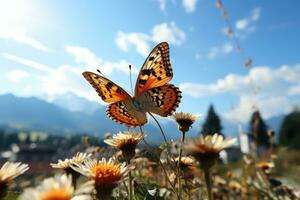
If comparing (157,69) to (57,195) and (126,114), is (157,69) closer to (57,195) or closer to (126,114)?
(126,114)

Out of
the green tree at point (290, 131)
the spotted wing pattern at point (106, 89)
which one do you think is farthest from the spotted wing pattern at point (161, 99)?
the green tree at point (290, 131)

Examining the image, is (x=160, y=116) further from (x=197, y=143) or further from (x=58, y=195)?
(x=58, y=195)

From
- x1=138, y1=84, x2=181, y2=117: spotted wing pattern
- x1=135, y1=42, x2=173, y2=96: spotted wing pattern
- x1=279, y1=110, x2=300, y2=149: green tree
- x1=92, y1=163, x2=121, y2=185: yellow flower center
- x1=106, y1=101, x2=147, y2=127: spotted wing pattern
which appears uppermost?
x1=279, y1=110, x2=300, y2=149: green tree

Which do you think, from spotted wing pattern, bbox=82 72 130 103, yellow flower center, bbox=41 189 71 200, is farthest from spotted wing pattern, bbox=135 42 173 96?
yellow flower center, bbox=41 189 71 200

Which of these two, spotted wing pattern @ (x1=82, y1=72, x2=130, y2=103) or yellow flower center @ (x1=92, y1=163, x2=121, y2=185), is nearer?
yellow flower center @ (x1=92, y1=163, x2=121, y2=185)

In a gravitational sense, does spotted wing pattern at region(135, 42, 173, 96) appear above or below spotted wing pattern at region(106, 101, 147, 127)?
above

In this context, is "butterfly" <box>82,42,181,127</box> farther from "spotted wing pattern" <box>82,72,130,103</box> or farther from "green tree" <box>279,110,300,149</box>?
"green tree" <box>279,110,300,149</box>

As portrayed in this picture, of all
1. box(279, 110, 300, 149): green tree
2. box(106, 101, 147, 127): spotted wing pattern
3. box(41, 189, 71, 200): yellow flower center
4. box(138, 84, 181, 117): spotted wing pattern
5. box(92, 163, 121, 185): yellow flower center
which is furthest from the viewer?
box(279, 110, 300, 149): green tree

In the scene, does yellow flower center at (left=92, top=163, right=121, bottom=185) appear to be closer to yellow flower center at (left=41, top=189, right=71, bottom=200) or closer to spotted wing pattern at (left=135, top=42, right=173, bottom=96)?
yellow flower center at (left=41, top=189, right=71, bottom=200)

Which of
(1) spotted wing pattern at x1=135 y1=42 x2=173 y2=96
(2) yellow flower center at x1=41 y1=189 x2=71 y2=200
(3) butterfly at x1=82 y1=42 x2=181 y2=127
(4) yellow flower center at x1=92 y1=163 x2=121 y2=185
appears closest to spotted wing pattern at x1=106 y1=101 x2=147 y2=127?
(3) butterfly at x1=82 y1=42 x2=181 y2=127

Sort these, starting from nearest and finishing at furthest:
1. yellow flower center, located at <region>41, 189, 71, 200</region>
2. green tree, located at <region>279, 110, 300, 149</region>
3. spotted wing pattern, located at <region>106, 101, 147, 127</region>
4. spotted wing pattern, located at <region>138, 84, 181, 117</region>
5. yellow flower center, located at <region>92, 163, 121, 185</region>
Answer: yellow flower center, located at <region>41, 189, 71, 200</region> → yellow flower center, located at <region>92, 163, 121, 185</region> → spotted wing pattern, located at <region>106, 101, 147, 127</region> → spotted wing pattern, located at <region>138, 84, 181, 117</region> → green tree, located at <region>279, 110, 300, 149</region>
